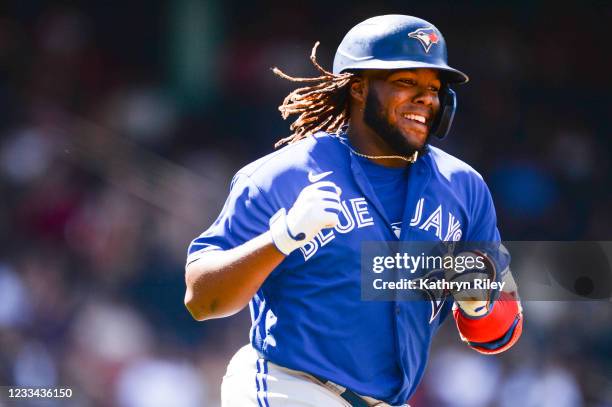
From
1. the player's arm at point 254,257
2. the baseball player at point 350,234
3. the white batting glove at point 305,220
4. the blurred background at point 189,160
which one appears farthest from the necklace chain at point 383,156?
the blurred background at point 189,160

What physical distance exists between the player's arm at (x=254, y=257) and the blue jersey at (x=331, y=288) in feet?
0.30

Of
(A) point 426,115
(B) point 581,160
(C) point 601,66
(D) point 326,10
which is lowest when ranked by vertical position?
(A) point 426,115

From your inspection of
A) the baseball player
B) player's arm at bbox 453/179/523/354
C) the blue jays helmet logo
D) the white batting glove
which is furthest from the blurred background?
the white batting glove

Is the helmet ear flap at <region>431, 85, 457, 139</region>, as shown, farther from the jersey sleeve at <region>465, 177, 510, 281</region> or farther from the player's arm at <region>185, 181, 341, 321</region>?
the player's arm at <region>185, 181, 341, 321</region>

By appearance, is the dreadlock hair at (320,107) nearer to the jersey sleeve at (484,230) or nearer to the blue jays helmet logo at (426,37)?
the blue jays helmet logo at (426,37)

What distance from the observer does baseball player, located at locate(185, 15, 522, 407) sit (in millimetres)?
2748

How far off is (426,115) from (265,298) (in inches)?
28.3

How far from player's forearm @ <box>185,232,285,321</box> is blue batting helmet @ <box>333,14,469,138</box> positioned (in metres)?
0.69

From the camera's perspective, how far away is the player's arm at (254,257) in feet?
8.51

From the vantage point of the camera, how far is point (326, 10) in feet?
26.0

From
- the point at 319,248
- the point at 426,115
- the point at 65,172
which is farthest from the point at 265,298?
the point at 65,172

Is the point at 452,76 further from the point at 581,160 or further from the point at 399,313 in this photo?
the point at 581,160

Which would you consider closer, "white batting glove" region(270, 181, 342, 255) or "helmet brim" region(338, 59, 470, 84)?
"white batting glove" region(270, 181, 342, 255)

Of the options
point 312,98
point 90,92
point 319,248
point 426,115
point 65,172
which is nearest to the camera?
point 319,248
